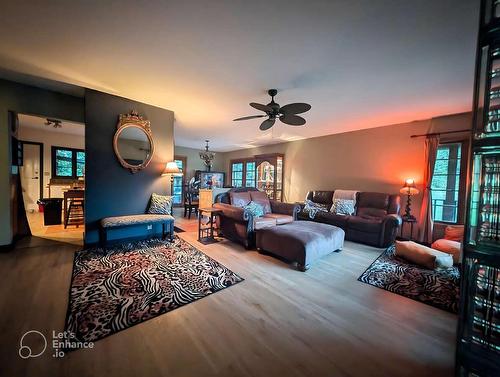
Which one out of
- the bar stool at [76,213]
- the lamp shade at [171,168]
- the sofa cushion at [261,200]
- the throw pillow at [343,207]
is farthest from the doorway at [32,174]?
the throw pillow at [343,207]

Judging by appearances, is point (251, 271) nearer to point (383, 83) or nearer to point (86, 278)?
point (86, 278)

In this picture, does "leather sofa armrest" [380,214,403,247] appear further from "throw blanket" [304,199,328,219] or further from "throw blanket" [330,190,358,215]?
"throw blanket" [304,199,328,219]

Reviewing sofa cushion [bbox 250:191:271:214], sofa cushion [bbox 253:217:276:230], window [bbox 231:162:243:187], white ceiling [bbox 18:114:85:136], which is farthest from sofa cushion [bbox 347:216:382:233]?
white ceiling [bbox 18:114:85:136]

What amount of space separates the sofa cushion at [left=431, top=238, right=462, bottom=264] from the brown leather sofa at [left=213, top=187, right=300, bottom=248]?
247 centimetres

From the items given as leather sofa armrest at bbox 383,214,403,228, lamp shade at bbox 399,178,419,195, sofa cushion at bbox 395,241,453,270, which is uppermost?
lamp shade at bbox 399,178,419,195

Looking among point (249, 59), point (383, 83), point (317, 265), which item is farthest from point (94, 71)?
point (317, 265)

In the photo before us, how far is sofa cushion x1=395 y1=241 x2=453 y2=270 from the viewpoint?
2748 mm

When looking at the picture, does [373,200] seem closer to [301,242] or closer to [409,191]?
[409,191]

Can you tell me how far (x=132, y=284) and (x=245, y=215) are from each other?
1863mm

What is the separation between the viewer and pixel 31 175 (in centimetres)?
576

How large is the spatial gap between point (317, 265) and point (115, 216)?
11.5ft

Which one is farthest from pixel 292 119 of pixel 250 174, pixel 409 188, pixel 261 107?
pixel 250 174

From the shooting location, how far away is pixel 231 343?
1480 millimetres

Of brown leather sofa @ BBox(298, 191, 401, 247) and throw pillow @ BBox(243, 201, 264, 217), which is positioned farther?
throw pillow @ BBox(243, 201, 264, 217)
